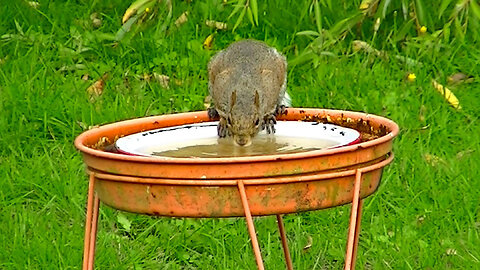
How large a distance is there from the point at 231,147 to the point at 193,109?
1.82 m

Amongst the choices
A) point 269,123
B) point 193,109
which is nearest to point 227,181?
point 269,123

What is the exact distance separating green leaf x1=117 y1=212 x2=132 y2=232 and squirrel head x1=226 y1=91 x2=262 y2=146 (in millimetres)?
769

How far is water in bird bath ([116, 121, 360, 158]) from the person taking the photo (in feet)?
7.27

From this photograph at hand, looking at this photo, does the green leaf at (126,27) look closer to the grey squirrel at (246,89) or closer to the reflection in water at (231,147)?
the grey squirrel at (246,89)

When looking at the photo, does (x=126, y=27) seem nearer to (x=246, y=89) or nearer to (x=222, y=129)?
(x=246, y=89)

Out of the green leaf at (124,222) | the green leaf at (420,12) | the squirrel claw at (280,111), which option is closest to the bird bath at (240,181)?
the squirrel claw at (280,111)

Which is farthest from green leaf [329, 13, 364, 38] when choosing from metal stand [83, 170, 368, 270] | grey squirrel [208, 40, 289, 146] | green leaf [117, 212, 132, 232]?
metal stand [83, 170, 368, 270]

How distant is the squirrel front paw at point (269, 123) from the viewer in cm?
265

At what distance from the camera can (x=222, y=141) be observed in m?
2.49

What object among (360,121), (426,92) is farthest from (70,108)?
(360,121)

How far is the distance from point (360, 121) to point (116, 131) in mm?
561

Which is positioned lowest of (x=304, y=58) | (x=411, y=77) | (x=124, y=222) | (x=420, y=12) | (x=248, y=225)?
(x=124, y=222)

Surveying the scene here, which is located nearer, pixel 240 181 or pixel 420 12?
pixel 240 181

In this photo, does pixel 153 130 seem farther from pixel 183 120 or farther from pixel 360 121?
pixel 360 121
